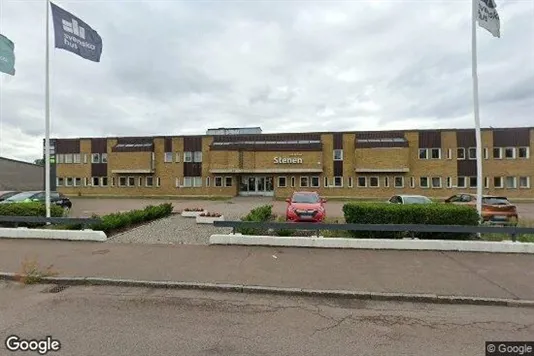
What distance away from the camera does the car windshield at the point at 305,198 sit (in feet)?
46.5

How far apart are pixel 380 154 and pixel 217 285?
29.7m

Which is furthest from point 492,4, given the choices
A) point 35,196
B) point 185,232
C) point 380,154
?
point 35,196

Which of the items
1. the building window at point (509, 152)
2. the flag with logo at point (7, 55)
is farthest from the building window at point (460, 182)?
the flag with logo at point (7, 55)

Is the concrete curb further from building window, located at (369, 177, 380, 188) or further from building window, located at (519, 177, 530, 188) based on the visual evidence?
building window, located at (519, 177, 530, 188)

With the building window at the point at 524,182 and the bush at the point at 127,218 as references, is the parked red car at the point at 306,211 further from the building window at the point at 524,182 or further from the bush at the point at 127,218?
the building window at the point at 524,182

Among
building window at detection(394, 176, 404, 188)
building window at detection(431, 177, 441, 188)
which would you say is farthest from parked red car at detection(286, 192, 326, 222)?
building window at detection(431, 177, 441, 188)

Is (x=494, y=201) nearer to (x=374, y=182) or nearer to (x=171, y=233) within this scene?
(x=171, y=233)

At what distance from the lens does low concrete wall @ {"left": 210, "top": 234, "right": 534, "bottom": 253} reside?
28.5 feet

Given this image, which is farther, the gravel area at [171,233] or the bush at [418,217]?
the gravel area at [171,233]

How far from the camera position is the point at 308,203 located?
45.1 ft

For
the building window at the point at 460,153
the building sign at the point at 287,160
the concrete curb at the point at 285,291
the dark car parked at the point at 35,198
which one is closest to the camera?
the concrete curb at the point at 285,291

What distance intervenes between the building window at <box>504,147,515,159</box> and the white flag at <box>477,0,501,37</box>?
2571 cm

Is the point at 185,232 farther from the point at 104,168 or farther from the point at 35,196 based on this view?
the point at 104,168

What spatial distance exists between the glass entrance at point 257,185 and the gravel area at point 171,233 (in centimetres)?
2156
